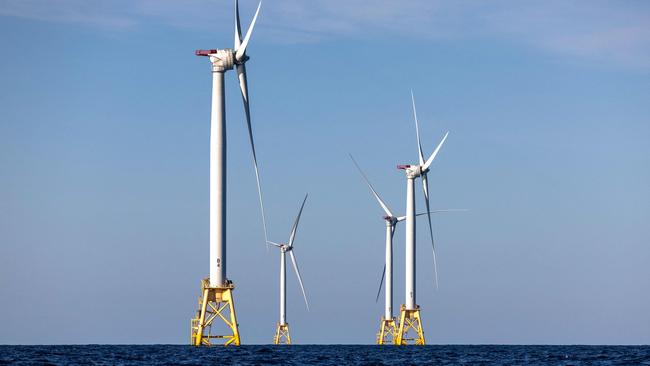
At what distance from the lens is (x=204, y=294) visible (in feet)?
→ 381

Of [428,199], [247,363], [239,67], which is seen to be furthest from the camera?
[428,199]

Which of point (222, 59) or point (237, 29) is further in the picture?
point (237, 29)

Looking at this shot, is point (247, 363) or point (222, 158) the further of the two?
point (222, 158)

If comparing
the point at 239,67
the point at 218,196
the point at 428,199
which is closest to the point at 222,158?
the point at 218,196

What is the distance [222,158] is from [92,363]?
27223mm

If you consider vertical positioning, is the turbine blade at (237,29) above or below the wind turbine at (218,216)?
above

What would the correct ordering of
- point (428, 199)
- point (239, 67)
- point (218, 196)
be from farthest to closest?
point (428, 199) → point (239, 67) → point (218, 196)

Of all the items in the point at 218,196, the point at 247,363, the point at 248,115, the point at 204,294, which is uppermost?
the point at 248,115

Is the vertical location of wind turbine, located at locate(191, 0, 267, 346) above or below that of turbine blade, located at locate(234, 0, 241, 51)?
below

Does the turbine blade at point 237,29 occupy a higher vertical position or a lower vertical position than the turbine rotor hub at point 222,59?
higher

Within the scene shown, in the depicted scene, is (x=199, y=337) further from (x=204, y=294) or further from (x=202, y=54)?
(x=202, y=54)

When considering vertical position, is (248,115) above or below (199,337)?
above

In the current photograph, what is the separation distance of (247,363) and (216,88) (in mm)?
34564

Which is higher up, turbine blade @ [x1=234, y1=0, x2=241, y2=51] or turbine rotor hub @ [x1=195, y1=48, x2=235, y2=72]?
turbine blade @ [x1=234, y1=0, x2=241, y2=51]
